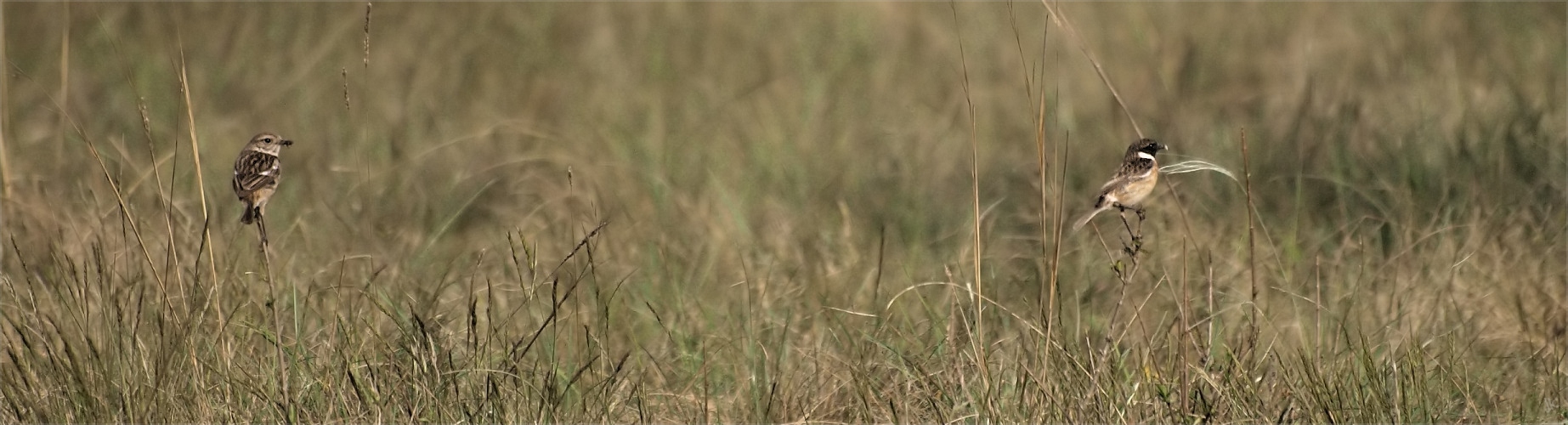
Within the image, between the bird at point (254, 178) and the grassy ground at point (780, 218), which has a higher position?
the bird at point (254, 178)

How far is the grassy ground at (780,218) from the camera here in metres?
2.95

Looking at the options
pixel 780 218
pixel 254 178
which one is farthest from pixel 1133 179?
pixel 780 218

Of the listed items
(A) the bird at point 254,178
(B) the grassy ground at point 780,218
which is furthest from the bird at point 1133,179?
(A) the bird at point 254,178

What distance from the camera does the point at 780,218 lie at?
5.00 m

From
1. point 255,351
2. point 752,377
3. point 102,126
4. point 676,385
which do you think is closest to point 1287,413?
point 752,377

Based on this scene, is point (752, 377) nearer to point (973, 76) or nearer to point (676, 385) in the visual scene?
point (676, 385)

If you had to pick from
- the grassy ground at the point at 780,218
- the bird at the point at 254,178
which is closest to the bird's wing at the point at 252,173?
the bird at the point at 254,178

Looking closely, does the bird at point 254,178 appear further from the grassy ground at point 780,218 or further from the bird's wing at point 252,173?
the grassy ground at point 780,218

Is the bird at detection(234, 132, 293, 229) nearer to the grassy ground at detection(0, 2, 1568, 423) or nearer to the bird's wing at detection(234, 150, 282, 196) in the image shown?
the bird's wing at detection(234, 150, 282, 196)

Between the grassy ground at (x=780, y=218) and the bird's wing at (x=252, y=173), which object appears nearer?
the grassy ground at (x=780, y=218)

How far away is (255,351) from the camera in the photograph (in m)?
3.37

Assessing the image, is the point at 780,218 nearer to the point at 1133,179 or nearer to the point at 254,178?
the point at 254,178

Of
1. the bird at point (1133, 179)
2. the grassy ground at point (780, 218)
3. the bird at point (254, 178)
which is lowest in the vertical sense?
the grassy ground at point (780, 218)

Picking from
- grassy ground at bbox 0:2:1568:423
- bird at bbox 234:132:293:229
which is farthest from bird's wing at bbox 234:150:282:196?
grassy ground at bbox 0:2:1568:423
